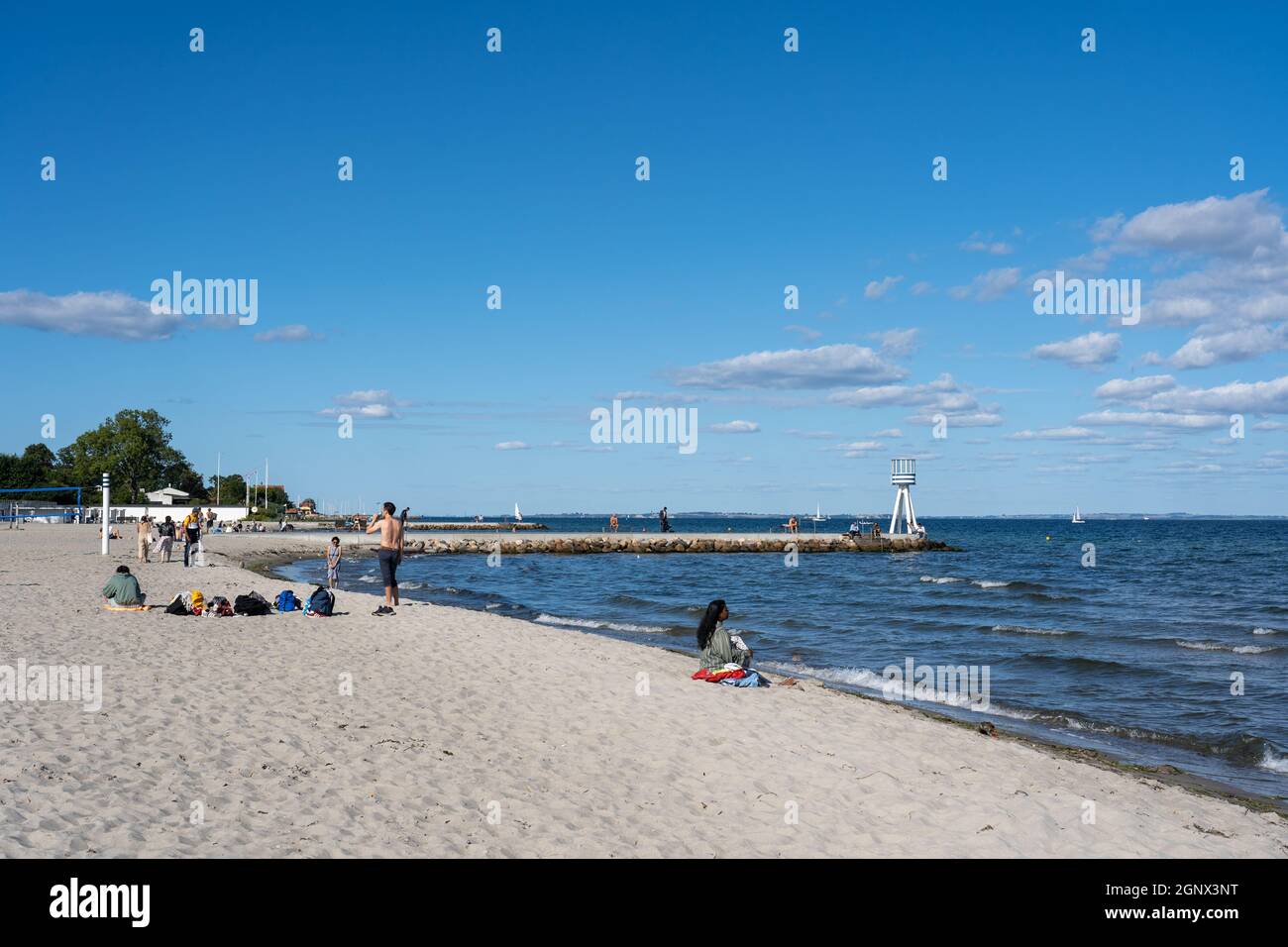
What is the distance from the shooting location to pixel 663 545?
237 ft

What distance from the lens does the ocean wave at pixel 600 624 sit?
23.9 m

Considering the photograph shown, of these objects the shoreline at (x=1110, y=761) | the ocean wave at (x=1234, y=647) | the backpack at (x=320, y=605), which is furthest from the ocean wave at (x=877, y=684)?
the ocean wave at (x=1234, y=647)

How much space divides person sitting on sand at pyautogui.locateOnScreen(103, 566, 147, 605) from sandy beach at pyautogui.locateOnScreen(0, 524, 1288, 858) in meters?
3.16

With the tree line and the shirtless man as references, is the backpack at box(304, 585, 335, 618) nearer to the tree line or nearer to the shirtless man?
the shirtless man

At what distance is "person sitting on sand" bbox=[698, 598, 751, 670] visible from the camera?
47.2 ft

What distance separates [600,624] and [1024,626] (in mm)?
11807

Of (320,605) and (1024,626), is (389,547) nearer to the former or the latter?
(320,605)

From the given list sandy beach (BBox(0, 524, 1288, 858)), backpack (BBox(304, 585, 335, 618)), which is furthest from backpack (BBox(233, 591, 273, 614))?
sandy beach (BBox(0, 524, 1288, 858))

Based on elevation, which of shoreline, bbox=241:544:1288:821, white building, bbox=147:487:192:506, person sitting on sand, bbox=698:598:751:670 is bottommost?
shoreline, bbox=241:544:1288:821

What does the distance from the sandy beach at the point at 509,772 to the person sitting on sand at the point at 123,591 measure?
316 cm

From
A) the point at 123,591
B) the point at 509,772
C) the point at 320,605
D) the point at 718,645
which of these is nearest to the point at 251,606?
the point at 320,605
